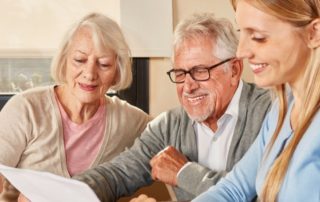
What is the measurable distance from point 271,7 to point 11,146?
3.39ft

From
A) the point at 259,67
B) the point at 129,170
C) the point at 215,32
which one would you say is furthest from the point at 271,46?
the point at 129,170

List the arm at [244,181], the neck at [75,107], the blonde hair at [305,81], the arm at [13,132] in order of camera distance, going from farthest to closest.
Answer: the neck at [75,107] → the arm at [13,132] → the arm at [244,181] → the blonde hair at [305,81]

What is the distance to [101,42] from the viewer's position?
171 cm

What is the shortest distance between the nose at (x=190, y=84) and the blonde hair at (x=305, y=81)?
0.54 m

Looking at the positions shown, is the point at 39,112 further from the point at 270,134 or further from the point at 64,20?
the point at 270,134

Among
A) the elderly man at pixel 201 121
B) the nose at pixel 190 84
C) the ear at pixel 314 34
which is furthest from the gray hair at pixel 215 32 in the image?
the ear at pixel 314 34

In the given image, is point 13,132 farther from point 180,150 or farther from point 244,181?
point 244,181

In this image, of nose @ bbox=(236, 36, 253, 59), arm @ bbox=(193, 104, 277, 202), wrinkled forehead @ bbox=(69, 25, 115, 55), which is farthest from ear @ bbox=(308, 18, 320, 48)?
wrinkled forehead @ bbox=(69, 25, 115, 55)

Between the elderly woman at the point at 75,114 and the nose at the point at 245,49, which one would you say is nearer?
the nose at the point at 245,49

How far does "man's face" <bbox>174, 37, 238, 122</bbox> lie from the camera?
153 cm

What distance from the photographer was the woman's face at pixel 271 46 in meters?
1.02

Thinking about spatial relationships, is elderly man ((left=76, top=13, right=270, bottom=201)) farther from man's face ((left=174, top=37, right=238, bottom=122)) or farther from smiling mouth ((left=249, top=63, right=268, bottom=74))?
smiling mouth ((left=249, top=63, right=268, bottom=74))

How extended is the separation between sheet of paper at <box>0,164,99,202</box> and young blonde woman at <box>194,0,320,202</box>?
43 centimetres

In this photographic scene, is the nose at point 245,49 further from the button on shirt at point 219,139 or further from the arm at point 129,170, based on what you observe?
the arm at point 129,170
